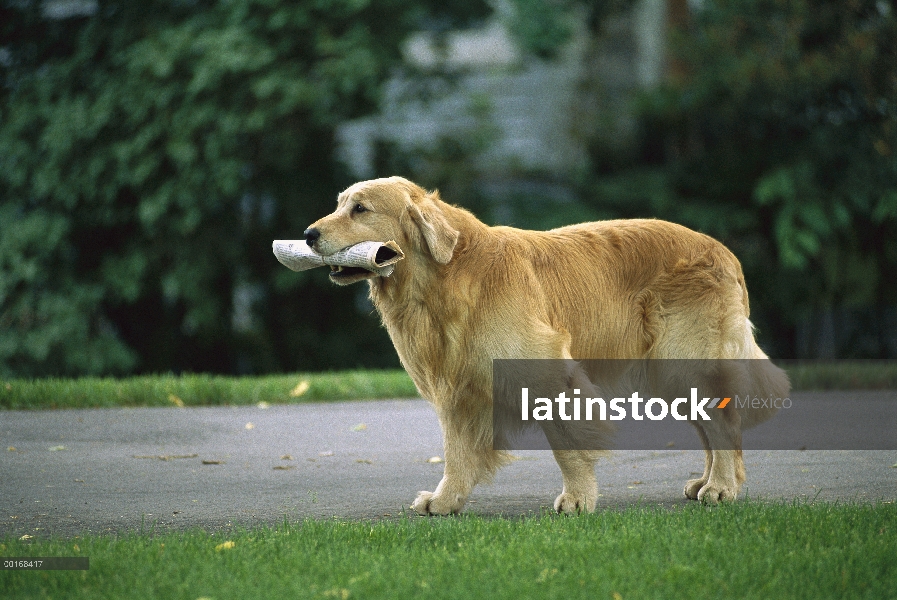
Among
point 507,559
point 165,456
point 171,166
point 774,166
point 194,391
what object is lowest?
point 194,391

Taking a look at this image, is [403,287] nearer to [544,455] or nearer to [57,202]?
[544,455]

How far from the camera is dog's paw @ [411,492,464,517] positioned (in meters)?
5.44

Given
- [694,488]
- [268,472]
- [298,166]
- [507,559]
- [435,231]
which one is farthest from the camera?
[298,166]

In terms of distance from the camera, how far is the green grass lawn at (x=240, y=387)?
919 cm

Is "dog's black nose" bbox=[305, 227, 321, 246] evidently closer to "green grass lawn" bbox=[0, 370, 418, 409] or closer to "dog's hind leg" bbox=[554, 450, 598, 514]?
"dog's hind leg" bbox=[554, 450, 598, 514]

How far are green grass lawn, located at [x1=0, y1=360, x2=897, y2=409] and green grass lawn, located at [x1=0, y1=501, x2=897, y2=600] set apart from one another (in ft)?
15.4

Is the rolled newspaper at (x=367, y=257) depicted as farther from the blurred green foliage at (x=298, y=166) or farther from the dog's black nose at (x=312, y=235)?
the blurred green foliage at (x=298, y=166)

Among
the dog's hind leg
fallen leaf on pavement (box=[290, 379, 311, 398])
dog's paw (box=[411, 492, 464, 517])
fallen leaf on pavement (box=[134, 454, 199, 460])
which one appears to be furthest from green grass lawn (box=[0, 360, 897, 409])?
the dog's hind leg

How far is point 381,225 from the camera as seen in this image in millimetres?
5234

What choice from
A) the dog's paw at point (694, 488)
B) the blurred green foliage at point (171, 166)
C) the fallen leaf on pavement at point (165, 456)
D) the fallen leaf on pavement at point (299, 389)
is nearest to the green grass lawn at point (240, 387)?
the fallen leaf on pavement at point (299, 389)

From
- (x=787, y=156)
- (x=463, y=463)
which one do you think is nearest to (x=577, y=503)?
(x=463, y=463)

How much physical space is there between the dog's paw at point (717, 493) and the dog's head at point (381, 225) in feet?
6.41

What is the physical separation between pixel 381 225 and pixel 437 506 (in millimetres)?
1519

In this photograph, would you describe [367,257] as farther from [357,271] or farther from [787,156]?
[787,156]
